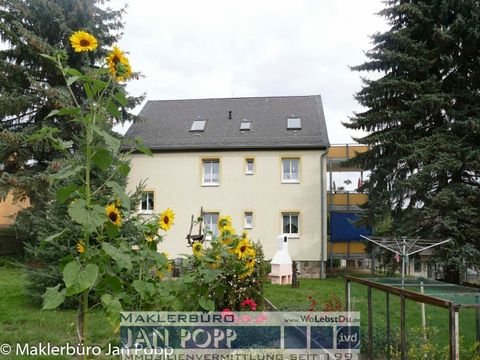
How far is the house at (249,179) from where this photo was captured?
20.7 meters

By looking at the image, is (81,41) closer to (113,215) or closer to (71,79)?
(71,79)

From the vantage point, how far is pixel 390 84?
15906 millimetres

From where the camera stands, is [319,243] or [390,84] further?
[319,243]

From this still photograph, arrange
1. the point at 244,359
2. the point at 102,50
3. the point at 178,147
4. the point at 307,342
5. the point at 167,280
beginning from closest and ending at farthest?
1. the point at 167,280
2. the point at 244,359
3. the point at 307,342
4. the point at 102,50
5. the point at 178,147

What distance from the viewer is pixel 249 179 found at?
2125cm

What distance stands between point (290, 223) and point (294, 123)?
4.79m

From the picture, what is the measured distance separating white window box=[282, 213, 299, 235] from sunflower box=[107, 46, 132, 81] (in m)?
18.7

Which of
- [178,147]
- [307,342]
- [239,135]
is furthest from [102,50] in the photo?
[307,342]

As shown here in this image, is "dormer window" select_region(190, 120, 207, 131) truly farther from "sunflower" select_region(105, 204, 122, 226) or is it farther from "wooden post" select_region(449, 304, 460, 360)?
"sunflower" select_region(105, 204, 122, 226)

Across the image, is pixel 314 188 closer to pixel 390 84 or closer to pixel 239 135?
pixel 239 135

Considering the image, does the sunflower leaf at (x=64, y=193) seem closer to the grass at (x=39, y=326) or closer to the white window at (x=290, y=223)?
the grass at (x=39, y=326)

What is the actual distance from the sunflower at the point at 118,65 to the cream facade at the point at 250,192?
59.4 feet

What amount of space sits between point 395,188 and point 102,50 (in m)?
12.4

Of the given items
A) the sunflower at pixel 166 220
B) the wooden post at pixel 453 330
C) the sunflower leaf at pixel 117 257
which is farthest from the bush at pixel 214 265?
the wooden post at pixel 453 330
